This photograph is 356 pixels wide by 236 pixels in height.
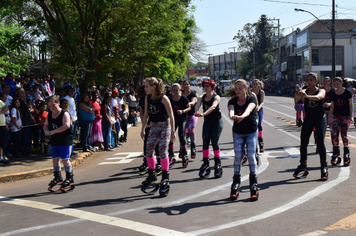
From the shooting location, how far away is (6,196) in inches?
341

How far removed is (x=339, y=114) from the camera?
10.5 m

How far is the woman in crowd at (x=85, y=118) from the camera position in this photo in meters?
14.0

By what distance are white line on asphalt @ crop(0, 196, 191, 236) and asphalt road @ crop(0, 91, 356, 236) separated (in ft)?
0.04

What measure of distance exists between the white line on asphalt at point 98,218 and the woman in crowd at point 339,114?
565cm

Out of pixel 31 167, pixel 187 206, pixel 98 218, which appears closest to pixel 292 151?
pixel 187 206

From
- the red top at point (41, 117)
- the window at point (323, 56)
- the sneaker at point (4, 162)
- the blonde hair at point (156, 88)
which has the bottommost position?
the sneaker at point (4, 162)

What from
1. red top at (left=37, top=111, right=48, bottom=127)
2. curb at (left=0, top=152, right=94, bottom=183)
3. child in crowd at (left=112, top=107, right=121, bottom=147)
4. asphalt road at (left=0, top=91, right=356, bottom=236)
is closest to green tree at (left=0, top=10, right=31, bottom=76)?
red top at (left=37, top=111, right=48, bottom=127)

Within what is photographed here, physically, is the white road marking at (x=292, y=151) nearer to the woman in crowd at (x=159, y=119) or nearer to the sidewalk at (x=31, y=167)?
the woman in crowd at (x=159, y=119)

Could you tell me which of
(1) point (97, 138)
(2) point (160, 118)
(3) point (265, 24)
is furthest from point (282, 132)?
(3) point (265, 24)

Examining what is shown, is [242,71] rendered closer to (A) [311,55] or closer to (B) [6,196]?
(A) [311,55]

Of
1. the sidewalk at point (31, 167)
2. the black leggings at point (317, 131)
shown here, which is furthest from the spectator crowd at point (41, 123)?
the black leggings at point (317, 131)

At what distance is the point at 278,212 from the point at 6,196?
Result: 497 cm

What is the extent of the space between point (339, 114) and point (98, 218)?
248 inches

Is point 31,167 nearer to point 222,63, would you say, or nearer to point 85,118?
point 85,118
